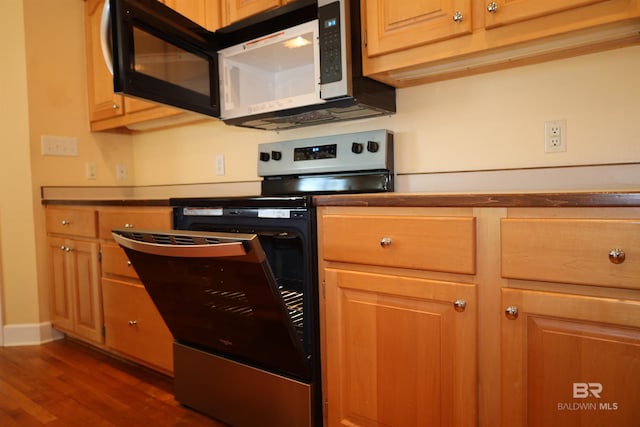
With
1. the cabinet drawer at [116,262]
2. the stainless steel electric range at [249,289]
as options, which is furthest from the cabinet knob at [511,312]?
the cabinet drawer at [116,262]

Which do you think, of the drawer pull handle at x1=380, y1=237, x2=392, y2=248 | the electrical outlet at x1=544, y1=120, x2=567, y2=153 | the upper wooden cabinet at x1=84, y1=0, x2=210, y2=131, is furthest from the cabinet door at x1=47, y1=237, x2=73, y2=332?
→ the electrical outlet at x1=544, y1=120, x2=567, y2=153

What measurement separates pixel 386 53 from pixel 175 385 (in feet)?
5.11

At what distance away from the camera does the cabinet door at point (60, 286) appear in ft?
8.11

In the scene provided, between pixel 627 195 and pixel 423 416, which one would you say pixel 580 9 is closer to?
pixel 627 195

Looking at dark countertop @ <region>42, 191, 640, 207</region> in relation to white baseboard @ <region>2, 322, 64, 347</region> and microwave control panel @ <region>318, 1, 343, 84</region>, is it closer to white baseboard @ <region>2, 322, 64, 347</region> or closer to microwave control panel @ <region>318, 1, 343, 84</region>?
microwave control panel @ <region>318, 1, 343, 84</region>

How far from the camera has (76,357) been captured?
7.79 ft

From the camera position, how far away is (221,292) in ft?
4.43

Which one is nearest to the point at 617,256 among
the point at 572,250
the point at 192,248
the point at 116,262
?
the point at 572,250

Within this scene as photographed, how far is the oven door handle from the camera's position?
113 cm

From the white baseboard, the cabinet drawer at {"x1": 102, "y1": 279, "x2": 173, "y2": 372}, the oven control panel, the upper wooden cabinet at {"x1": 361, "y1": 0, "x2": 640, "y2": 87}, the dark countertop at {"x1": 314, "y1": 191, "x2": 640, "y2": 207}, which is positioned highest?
the upper wooden cabinet at {"x1": 361, "y1": 0, "x2": 640, "y2": 87}

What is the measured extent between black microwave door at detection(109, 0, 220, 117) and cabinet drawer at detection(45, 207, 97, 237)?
915mm

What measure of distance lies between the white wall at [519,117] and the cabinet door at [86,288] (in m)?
1.31

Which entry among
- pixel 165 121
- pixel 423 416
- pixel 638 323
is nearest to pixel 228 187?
pixel 165 121

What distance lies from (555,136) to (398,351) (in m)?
0.91
